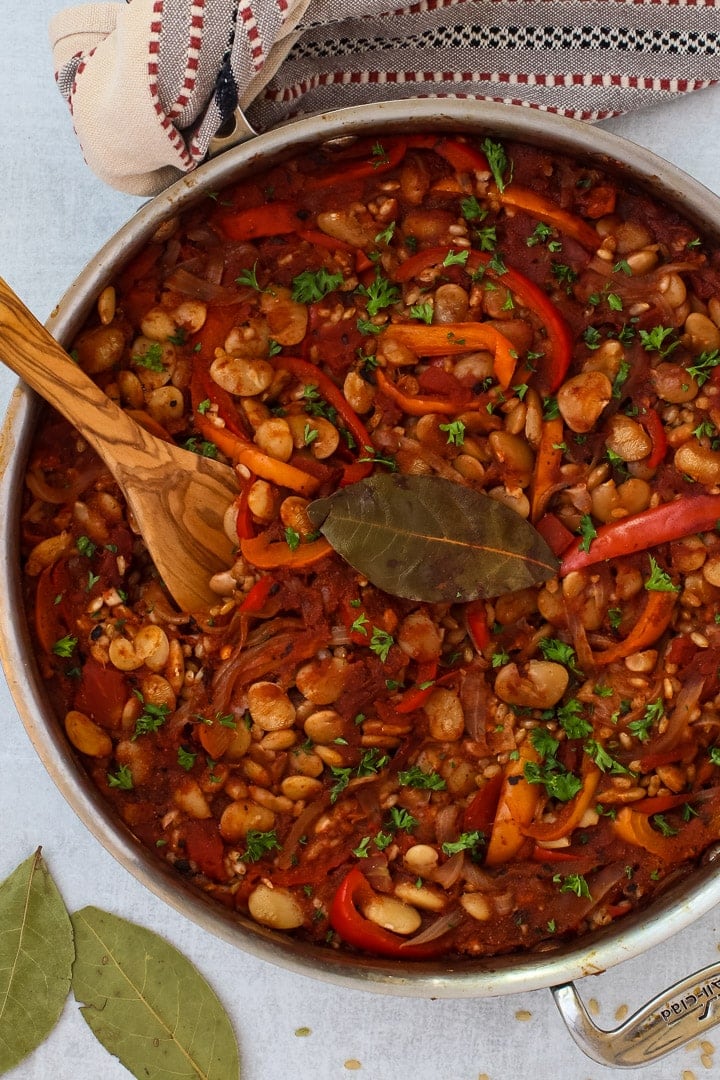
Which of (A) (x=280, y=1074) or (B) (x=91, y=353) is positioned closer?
(B) (x=91, y=353)

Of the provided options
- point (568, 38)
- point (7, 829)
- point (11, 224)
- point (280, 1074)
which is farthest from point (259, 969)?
point (568, 38)

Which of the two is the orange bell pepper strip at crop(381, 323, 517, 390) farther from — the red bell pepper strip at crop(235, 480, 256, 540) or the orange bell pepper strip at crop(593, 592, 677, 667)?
the orange bell pepper strip at crop(593, 592, 677, 667)

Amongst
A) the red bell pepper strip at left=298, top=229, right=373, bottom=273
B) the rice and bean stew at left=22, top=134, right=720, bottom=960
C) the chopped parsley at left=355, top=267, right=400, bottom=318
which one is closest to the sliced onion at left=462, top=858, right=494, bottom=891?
the rice and bean stew at left=22, top=134, right=720, bottom=960

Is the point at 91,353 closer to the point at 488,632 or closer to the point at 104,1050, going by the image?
the point at 488,632

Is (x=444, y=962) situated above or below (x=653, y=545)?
below

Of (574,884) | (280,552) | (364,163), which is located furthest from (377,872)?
(364,163)

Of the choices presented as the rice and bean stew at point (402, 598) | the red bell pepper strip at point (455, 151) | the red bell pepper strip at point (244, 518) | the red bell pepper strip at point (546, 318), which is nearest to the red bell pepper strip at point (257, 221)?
the rice and bean stew at point (402, 598)

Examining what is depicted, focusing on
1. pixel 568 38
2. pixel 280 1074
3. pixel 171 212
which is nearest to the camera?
pixel 171 212
